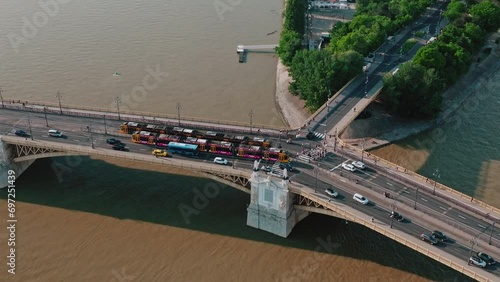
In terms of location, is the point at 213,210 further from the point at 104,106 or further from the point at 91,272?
the point at 104,106

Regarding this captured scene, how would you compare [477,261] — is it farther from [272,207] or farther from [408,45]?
[408,45]

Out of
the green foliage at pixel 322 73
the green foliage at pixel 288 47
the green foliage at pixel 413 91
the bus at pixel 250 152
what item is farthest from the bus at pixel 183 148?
the green foliage at pixel 288 47

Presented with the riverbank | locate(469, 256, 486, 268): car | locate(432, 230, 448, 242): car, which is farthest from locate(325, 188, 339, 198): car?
the riverbank

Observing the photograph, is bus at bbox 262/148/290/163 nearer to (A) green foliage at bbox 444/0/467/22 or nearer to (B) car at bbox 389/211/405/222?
(B) car at bbox 389/211/405/222

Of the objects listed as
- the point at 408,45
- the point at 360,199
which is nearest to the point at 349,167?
the point at 360,199

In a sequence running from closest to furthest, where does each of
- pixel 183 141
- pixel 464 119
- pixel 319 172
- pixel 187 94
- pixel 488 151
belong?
pixel 319 172
pixel 183 141
pixel 488 151
pixel 464 119
pixel 187 94

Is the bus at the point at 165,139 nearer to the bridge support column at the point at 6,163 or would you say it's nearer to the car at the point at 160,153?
the car at the point at 160,153

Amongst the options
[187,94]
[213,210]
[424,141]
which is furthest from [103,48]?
[424,141]
